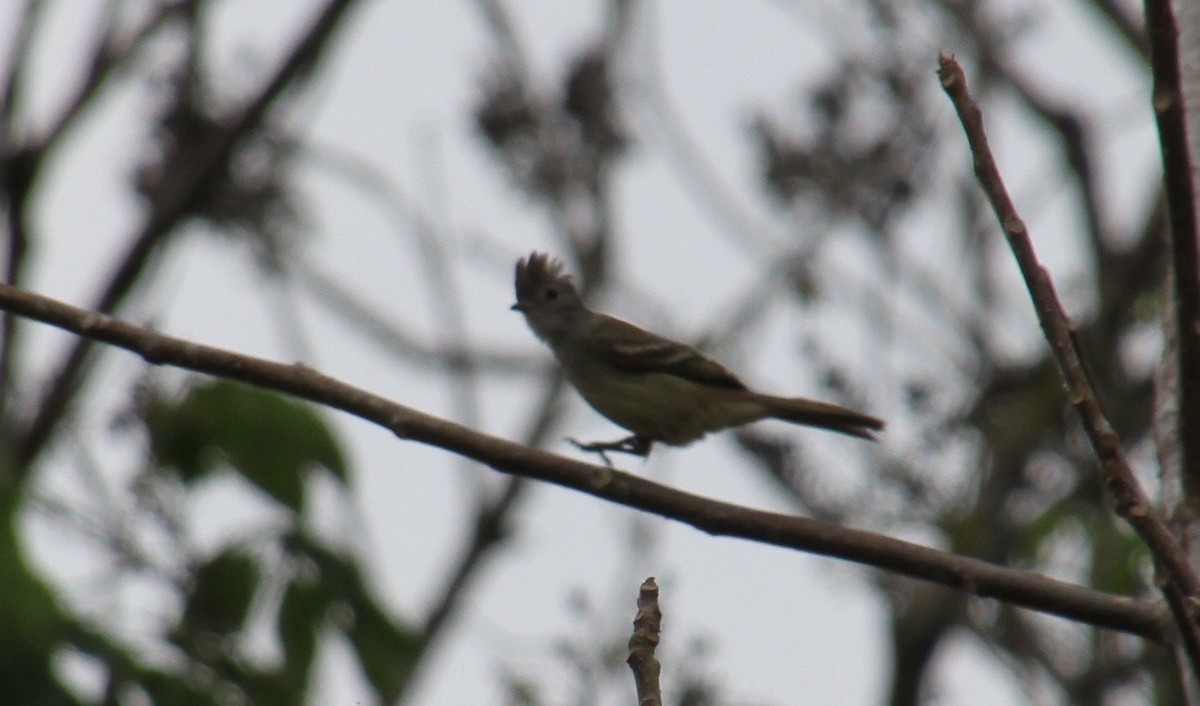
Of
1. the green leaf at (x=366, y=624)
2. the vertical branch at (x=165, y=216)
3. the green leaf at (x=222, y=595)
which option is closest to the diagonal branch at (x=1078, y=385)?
the green leaf at (x=366, y=624)

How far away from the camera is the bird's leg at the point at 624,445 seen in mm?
5031

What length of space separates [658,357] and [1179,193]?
3305mm

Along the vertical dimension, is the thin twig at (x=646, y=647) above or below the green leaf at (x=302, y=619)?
below

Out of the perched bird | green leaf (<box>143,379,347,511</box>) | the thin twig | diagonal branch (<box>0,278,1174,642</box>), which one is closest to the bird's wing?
the perched bird

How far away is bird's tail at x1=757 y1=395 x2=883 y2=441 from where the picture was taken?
5320 mm

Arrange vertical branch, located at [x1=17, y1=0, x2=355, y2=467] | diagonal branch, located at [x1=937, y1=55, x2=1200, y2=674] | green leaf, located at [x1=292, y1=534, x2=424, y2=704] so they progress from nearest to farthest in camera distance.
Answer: diagonal branch, located at [x1=937, y1=55, x2=1200, y2=674], green leaf, located at [x1=292, y1=534, x2=424, y2=704], vertical branch, located at [x1=17, y1=0, x2=355, y2=467]

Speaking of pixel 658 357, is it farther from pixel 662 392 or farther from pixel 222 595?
pixel 222 595

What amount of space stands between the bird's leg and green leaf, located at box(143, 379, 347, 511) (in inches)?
28.9

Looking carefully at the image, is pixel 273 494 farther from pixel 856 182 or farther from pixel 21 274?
pixel 856 182

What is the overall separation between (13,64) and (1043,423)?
473 cm

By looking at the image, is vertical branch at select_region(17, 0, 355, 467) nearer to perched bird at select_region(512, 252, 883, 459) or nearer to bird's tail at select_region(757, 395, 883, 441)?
perched bird at select_region(512, 252, 883, 459)

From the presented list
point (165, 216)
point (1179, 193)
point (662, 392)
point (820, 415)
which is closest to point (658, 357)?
point (662, 392)

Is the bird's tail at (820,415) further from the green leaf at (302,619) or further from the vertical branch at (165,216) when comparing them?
the vertical branch at (165,216)

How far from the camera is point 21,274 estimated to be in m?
6.14
